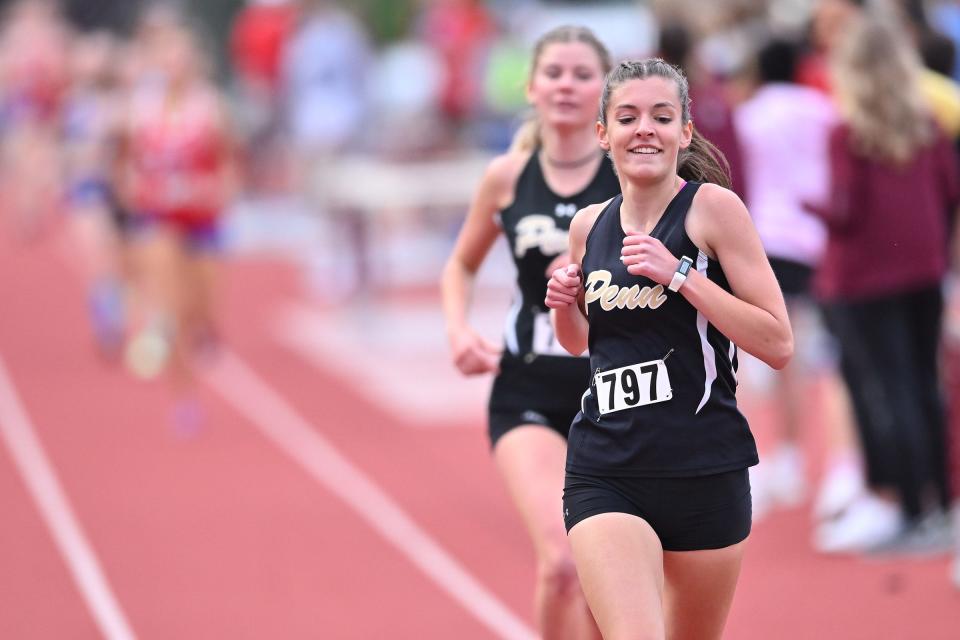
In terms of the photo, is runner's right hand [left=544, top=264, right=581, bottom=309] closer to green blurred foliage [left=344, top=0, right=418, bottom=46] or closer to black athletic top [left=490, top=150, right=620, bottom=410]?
black athletic top [left=490, top=150, right=620, bottom=410]

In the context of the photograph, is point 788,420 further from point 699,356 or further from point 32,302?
point 32,302

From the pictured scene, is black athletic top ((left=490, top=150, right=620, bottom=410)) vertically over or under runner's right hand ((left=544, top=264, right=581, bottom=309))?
under

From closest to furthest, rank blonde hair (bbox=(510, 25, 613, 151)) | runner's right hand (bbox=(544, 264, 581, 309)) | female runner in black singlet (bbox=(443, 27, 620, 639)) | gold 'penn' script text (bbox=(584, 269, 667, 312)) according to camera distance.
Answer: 1. gold 'penn' script text (bbox=(584, 269, 667, 312))
2. runner's right hand (bbox=(544, 264, 581, 309))
3. female runner in black singlet (bbox=(443, 27, 620, 639))
4. blonde hair (bbox=(510, 25, 613, 151))

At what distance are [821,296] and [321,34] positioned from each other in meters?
10.8

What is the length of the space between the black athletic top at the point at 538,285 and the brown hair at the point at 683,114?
72 centimetres

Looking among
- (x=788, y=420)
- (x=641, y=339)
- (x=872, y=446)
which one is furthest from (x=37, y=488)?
(x=641, y=339)

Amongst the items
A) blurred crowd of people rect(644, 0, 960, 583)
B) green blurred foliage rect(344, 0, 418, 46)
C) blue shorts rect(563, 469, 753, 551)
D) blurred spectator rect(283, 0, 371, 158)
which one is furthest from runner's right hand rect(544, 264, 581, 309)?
green blurred foliage rect(344, 0, 418, 46)

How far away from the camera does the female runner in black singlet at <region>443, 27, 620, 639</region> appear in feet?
17.1

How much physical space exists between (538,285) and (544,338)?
171 mm

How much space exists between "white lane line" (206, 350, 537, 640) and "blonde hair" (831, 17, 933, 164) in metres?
2.52

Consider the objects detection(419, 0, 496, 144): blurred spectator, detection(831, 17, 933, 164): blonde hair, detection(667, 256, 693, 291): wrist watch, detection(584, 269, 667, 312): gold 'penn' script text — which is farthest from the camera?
detection(419, 0, 496, 144): blurred spectator

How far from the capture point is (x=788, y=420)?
28.0ft

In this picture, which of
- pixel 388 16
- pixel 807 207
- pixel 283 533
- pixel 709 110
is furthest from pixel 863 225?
pixel 388 16

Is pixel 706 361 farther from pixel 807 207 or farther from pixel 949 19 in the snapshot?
pixel 949 19
